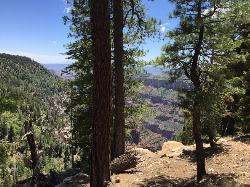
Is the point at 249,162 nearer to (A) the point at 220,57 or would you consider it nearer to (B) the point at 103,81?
(A) the point at 220,57

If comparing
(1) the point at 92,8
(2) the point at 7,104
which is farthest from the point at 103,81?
(2) the point at 7,104

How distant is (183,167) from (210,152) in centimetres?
284

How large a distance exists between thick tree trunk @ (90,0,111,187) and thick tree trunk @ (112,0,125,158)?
319 inches

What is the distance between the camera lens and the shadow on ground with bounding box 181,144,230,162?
20794 mm

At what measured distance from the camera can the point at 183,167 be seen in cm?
1923

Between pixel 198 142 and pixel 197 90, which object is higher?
pixel 197 90

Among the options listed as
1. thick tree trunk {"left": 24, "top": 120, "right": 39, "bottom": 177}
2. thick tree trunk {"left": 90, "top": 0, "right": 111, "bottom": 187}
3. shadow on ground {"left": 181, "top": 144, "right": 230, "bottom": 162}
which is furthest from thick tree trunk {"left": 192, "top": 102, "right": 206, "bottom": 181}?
thick tree trunk {"left": 24, "top": 120, "right": 39, "bottom": 177}

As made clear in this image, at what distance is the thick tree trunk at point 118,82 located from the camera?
17797 mm

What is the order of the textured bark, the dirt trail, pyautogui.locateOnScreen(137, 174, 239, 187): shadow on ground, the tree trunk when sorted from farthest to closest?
the dirt trail
the tree trunk
the textured bark
pyautogui.locateOnScreen(137, 174, 239, 187): shadow on ground

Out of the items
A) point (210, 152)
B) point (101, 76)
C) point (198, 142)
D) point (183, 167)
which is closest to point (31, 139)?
point (183, 167)

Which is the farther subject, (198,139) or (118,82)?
(118,82)

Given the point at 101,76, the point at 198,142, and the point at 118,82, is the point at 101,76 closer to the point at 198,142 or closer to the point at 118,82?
the point at 198,142

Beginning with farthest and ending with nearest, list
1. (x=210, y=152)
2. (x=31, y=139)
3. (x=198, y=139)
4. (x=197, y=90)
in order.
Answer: (x=31, y=139)
(x=210, y=152)
(x=198, y=139)
(x=197, y=90)

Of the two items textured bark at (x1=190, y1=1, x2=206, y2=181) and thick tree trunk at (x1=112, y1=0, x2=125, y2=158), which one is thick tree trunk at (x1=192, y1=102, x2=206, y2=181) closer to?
textured bark at (x1=190, y1=1, x2=206, y2=181)
